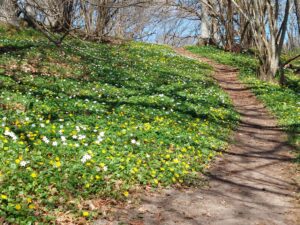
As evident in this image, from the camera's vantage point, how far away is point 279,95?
16.7m

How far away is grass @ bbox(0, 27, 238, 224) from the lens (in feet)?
19.7

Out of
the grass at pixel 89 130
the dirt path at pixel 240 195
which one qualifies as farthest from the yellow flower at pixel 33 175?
the dirt path at pixel 240 195

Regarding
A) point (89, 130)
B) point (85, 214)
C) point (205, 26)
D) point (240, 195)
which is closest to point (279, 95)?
point (240, 195)

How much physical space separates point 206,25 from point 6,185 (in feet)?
105

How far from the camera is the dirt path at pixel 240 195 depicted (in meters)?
6.32

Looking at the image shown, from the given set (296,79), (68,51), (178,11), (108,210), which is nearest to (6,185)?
(108,210)

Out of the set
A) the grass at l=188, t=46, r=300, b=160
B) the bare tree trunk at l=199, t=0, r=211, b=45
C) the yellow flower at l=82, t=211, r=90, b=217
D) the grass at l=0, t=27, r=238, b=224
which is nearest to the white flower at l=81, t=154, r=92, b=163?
the grass at l=0, t=27, r=238, b=224

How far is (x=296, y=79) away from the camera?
22.9m

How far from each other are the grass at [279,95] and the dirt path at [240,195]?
2.31 feet

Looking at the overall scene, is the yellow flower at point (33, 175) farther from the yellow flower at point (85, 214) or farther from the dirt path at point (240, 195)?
the dirt path at point (240, 195)

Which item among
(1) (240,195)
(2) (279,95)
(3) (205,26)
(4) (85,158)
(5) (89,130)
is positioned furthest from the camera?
(3) (205,26)

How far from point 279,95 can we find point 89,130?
10.7 meters

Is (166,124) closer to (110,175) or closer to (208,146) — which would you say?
(208,146)

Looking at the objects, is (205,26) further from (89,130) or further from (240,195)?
(240,195)
